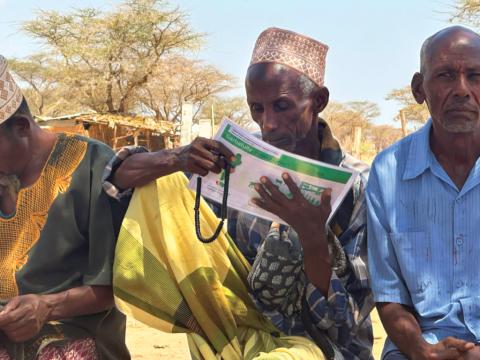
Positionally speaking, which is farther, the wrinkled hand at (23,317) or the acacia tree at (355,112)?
the acacia tree at (355,112)

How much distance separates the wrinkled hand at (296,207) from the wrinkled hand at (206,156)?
0.15 m

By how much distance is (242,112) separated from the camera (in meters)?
43.5

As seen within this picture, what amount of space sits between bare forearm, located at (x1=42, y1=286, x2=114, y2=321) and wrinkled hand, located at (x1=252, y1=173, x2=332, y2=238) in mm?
722

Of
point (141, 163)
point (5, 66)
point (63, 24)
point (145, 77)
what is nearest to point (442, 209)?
point (141, 163)

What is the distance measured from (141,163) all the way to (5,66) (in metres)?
0.61

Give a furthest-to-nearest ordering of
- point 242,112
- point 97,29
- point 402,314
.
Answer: point 242,112, point 97,29, point 402,314

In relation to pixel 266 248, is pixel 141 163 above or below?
above

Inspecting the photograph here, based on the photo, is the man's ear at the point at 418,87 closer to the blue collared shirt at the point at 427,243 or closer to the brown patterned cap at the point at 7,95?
the blue collared shirt at the point at 427,243

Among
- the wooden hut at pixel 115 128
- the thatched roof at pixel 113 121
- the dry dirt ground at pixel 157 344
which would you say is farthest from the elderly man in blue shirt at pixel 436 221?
the thatched roof at pixel 113 121

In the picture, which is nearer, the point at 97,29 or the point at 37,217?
the point at 37,217

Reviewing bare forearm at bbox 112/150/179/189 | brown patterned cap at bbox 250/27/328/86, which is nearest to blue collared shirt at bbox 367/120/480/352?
brown patterned cap at bbox 250/27/328/86

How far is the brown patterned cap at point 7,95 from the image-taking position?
82.5 inches

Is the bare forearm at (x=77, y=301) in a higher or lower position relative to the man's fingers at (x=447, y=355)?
lower

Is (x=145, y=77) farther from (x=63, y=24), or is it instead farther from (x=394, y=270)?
(x=394, y=270)
